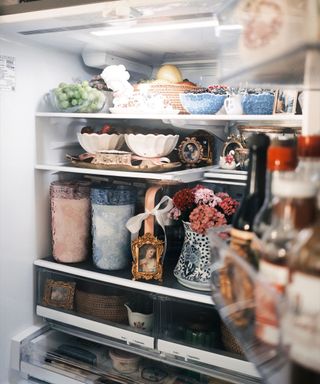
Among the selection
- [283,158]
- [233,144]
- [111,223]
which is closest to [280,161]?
[283,158]

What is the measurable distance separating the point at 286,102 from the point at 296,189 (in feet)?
3.09

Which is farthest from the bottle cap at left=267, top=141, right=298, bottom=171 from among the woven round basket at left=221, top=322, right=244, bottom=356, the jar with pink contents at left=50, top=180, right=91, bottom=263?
the jar with pink contents at left=50, top=180, right=91, bottom=263

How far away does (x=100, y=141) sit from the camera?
167 centimetres

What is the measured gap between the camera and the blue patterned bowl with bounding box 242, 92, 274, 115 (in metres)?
1.42

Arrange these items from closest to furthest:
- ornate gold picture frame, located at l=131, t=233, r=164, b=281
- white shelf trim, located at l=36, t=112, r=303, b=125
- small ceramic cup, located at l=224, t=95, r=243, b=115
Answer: white shelf trim, located at l=36, t=112, r=303, b=125 < small ceramic cup, located at l=224, t=95, r=243, b=115 < ornate gold picture frame, located at l=131, t=233, r=164, b=281

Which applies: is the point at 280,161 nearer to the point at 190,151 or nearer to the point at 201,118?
the point at 201,118

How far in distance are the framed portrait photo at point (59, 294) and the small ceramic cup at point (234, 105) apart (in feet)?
2.96

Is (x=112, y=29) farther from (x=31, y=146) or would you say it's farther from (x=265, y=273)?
(x=265, y=273)

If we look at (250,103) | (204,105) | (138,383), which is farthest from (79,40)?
(138,383)

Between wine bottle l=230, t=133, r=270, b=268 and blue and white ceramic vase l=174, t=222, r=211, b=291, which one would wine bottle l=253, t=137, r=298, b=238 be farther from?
blue and white ceramic vase l=174, t=222, r=211, b=291

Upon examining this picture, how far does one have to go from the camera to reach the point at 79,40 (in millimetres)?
1603

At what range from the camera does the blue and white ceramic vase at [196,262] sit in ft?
4.82

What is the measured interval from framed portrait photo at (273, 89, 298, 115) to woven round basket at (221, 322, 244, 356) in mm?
724

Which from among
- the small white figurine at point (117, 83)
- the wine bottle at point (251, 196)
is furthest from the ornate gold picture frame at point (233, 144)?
the wine bottle at point (251, 196)
